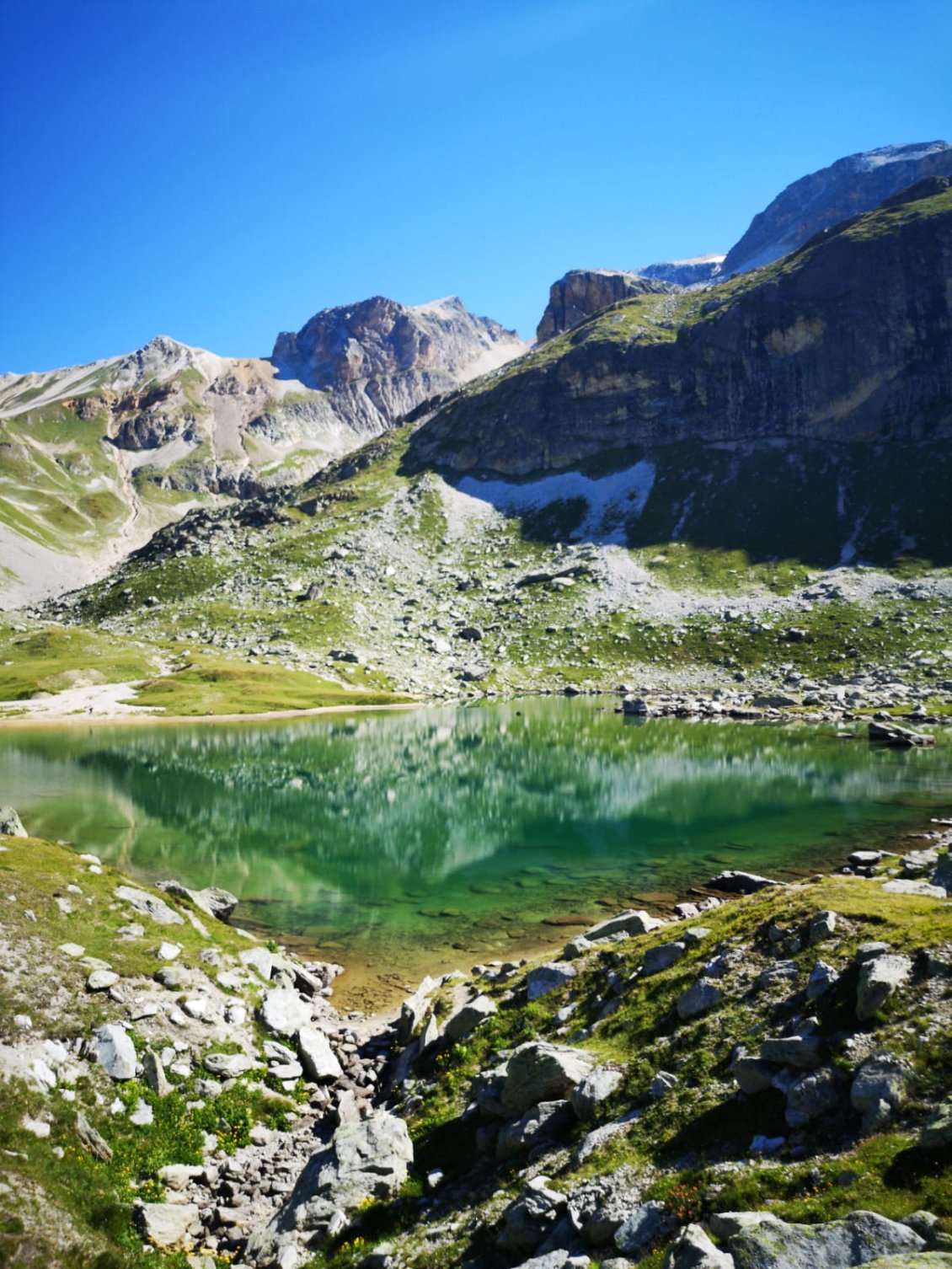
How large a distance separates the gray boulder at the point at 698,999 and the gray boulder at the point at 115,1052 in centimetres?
1296

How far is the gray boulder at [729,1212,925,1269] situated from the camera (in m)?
6.88

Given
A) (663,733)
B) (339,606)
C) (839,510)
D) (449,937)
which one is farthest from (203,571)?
(449,937)

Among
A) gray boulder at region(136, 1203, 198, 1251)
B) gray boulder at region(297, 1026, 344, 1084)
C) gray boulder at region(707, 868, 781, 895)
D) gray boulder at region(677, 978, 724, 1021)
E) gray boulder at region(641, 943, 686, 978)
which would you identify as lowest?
gray boulder at region(707, 868, 781, 895)

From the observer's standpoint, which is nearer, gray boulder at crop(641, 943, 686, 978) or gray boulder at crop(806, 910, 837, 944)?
gray boulder at crop(806, 910, 837, 944)

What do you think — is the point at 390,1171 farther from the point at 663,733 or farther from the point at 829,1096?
the point at 663,733

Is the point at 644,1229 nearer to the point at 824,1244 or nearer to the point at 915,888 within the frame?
the point at 824,1244

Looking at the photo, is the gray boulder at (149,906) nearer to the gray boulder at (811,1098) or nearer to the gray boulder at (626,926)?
the gray boulder at (626,926)

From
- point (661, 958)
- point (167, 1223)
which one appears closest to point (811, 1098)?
point (661, 958)

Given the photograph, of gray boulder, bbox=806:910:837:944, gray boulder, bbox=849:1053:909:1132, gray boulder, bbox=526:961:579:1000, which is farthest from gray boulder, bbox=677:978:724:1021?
gray boulder, bbox=526:961:579:1000

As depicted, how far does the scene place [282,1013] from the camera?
21391 mm

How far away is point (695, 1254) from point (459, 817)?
4818cm

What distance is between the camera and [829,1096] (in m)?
9.82

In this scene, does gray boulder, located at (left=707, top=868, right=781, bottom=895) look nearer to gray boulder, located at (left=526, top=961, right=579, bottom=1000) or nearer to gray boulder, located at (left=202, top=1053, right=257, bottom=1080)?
gray boulder, located at (left=526, top=961, right=579, bottom=1000)

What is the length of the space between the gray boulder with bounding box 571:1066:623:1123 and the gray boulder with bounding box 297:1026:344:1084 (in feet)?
32.6
